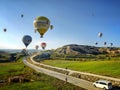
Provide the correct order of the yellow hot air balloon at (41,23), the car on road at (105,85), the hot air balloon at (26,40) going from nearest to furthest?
the car on road at (105,85) → the yellow hot air balloon at (41,23) → the hot air balloon at (26,40)

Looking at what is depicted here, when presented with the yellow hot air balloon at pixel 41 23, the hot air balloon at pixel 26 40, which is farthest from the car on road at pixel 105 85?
the hot air balloon at pixel 26 40

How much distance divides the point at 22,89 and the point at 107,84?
52.8ft

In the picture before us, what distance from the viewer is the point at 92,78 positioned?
52.0 metres

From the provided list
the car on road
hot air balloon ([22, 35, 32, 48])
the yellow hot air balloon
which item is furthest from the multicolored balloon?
the car on road

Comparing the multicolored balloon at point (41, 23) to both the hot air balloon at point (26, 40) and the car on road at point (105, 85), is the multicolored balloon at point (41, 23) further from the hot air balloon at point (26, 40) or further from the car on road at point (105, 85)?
the car on road at point (105, 85)

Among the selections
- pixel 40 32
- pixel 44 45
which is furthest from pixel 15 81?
pixel 44 45

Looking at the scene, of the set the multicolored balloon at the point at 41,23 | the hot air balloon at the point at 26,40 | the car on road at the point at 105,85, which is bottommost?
the car on road at the point at 105,85

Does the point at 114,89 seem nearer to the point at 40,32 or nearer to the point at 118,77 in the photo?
the point at 118,77

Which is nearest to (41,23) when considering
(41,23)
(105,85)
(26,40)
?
(41,23)

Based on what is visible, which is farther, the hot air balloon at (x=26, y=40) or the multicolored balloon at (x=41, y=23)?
the hot air balloon at (x=26, y=40)

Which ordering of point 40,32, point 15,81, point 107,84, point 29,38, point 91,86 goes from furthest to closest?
point 29,38, point 40,32, point 15,81, point 91,86, point 107,84

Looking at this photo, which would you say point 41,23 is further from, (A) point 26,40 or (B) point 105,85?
(B) point 105,85

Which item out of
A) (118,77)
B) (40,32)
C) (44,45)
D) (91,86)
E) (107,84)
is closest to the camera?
(107,84)

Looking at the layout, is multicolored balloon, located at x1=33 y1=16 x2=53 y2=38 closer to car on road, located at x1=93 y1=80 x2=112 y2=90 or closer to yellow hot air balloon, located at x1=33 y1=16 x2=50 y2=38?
yellow hot air balloon, located at x1=33 y1=16 x2=50 y2=38
